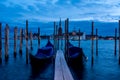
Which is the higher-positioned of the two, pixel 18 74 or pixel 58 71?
pixel 58 71

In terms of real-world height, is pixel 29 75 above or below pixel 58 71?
below

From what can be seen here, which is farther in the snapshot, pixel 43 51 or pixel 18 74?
pixel 43 51

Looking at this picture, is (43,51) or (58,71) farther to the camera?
(43,51)

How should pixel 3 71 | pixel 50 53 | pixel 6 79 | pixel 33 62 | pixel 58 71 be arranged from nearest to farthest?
pixel 58 71, pixel 6 79, pixel 3 71, pixel 33 62, pixel 50 53

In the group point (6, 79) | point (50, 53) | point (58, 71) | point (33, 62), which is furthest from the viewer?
point (50, 53)

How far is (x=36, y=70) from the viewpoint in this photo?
77.0 ft

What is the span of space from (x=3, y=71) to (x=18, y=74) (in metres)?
1.95

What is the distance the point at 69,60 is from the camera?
966 inches

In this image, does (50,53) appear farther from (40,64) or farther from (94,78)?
(94,78)

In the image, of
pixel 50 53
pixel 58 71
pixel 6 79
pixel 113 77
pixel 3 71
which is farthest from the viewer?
pixel 50 53

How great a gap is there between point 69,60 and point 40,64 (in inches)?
107

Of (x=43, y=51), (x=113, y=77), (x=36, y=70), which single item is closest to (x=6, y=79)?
(x=36, y=70)

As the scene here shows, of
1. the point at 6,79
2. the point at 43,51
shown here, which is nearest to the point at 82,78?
the point at 6,79

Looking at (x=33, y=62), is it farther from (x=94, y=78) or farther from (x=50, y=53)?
(x=94, y=78)
